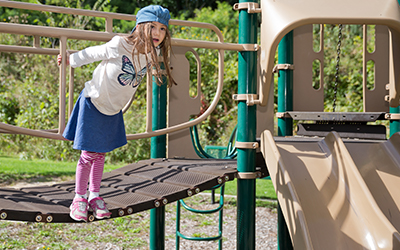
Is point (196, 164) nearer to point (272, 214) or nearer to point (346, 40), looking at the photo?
point (272, 214)

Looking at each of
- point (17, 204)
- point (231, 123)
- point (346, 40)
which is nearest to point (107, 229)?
point (17, 204)

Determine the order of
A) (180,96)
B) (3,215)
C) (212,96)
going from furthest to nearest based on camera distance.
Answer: (212,96) → (180,96) → (3,215)

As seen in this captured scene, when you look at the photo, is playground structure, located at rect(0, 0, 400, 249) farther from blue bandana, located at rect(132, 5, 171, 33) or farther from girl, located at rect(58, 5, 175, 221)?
blue bandana, located at rect(132, 5, 171, 33)

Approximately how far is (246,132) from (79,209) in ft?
3.66

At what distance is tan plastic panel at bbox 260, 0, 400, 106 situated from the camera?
7.42ft

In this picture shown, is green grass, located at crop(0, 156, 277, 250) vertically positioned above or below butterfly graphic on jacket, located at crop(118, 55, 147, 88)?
below

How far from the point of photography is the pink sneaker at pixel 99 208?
2125 mm

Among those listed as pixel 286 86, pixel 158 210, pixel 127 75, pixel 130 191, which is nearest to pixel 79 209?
pixel 130 191

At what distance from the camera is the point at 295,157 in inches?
106

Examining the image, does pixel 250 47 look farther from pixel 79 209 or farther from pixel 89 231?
pixel 89 231

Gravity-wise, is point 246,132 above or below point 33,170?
above

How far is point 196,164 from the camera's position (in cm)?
303

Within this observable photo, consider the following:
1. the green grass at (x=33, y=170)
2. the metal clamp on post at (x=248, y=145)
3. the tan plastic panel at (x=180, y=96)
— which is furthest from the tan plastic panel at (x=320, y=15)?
the green grass at (x=33, y=170)

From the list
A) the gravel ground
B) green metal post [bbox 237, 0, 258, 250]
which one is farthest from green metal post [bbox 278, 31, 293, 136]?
the gravel ground
